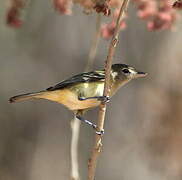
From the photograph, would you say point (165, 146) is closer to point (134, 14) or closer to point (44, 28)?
point (134, 14)

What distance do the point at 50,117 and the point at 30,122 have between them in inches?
10.1

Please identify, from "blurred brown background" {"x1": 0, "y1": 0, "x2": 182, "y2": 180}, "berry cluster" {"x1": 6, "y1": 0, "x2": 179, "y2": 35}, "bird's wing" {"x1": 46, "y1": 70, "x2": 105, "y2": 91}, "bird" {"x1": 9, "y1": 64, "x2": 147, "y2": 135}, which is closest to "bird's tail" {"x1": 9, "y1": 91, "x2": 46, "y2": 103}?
"bird" {"x1": 9, "y1": 64, "x2": 147, "y2": 135}

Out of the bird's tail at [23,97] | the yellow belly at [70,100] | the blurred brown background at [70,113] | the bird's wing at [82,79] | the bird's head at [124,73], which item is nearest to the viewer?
the bird's tail at [23,97]

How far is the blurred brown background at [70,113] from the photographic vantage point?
598 cm

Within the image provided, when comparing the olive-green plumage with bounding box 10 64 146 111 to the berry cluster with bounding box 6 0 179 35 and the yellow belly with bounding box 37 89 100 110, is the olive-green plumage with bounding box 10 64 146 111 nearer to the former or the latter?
the yellow belly with bounding box 37 89 100 110

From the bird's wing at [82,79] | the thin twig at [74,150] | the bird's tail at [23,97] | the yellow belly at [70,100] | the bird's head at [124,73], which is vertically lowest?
the thin twig at [74,150]

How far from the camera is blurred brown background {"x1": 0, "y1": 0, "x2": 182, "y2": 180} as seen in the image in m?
5.98

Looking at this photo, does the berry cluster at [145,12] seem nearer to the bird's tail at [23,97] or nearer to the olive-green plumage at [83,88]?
the olive-green plumage at [83,88]

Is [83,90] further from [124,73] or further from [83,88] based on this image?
[124,73]

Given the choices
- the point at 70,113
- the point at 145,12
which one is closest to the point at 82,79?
the point at 145,12

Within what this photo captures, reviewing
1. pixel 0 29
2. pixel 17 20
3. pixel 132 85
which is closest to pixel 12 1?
pixel 17 20

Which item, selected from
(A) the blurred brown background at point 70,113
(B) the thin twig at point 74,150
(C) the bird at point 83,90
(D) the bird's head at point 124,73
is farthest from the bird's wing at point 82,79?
(A) the blurred brown background at point 70,113

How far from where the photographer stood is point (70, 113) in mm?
6957

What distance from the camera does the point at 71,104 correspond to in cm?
390
